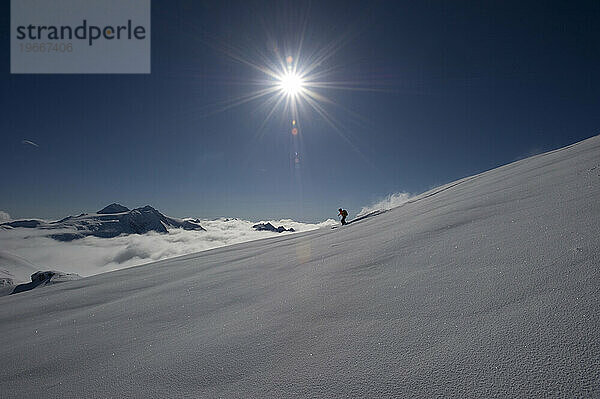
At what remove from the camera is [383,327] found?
2020 mm

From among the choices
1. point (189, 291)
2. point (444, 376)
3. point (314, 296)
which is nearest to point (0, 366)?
point (189, 291)

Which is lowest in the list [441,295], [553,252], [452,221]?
[441,295]

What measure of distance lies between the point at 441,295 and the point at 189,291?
3.68 m

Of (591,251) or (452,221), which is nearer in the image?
(591,251)

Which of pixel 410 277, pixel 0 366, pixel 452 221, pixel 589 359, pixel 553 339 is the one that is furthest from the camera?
pixel 452 221

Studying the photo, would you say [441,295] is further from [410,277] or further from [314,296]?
[314,296]

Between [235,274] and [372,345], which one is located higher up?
[235,274]

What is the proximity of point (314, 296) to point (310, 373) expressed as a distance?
1.16 meters

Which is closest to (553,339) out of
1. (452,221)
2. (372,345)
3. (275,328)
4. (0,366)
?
(372,345)

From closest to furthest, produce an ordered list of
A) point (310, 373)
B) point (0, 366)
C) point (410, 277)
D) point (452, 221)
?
point (310, 373) < point (410, 277) < point (0, 366) < point (452, 221)

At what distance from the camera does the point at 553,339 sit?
58.0 inches

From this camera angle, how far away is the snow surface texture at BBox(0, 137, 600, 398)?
4.88ft

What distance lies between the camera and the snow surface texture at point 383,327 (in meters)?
1.49

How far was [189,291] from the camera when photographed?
14.1 ft
